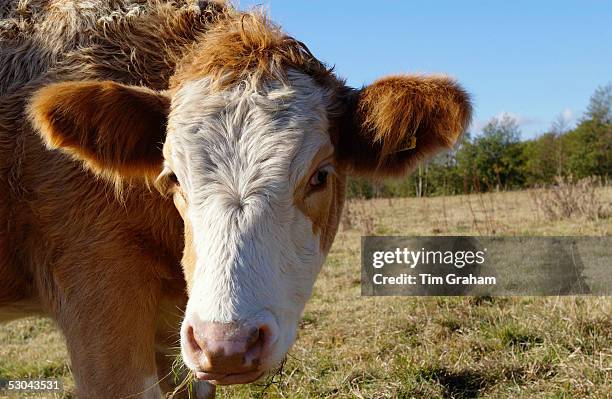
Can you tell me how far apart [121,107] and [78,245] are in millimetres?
741

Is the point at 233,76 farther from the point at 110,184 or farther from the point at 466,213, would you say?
the point at 466,213

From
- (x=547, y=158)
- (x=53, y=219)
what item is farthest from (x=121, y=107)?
(x=547, y=158)

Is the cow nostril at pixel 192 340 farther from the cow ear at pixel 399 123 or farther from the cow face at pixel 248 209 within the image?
the cow ear at pixel 399 123

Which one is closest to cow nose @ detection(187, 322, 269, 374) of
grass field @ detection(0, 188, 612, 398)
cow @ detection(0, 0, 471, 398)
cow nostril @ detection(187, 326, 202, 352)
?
cow nostril @ detection(187, 326, 202, 352)

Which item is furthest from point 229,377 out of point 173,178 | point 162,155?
point 162,155

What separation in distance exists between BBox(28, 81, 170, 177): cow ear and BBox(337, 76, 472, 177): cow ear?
3.22 ft

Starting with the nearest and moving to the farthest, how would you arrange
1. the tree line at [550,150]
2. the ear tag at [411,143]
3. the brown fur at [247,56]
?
the brown fur at [247,56]
the ear tag at [411,143]
the tree line at [550,150]

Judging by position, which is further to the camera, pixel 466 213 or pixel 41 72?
pixel 466 213

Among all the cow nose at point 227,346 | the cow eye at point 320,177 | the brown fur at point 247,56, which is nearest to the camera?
the cow nose at point 227,346

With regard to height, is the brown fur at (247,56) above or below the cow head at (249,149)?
above

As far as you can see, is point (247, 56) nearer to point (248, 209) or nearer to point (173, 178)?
point (173, 178)

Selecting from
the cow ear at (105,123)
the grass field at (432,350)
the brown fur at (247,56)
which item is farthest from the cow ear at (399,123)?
the grass field at (432,350)

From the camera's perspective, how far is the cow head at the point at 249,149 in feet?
8.20

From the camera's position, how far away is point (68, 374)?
5.95 meters
